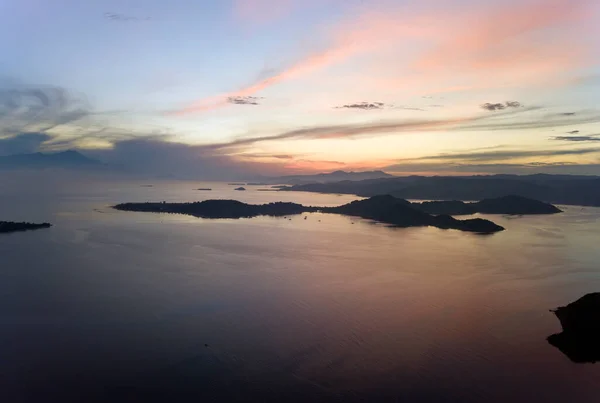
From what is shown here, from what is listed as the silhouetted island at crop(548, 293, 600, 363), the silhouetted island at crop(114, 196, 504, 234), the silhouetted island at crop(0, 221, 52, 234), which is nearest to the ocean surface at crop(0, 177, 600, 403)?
the silhouetted island at crop(548, 293, 600, 363)

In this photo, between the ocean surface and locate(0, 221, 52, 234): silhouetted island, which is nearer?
the ocean surface

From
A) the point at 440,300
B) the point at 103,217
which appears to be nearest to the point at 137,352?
the point at 440,300

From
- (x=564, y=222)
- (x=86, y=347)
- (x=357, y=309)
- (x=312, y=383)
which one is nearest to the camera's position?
(x=312, y=383)

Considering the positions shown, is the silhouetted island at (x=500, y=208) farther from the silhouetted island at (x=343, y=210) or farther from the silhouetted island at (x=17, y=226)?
the silhouetted island at (x=17, y=226)

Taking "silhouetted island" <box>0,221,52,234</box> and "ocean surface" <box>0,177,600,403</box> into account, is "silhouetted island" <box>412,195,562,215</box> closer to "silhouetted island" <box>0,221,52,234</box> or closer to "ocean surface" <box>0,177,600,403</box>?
"ocean surface" <box>0,177,600,403</box>

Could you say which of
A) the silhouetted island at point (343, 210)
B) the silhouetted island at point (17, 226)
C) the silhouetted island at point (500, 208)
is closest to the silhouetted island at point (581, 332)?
the silhouetted island at point (343, 210)

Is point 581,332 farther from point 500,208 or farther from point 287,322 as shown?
point 500,208

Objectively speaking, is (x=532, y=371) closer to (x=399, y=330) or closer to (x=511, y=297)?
(x=399, y=330)
